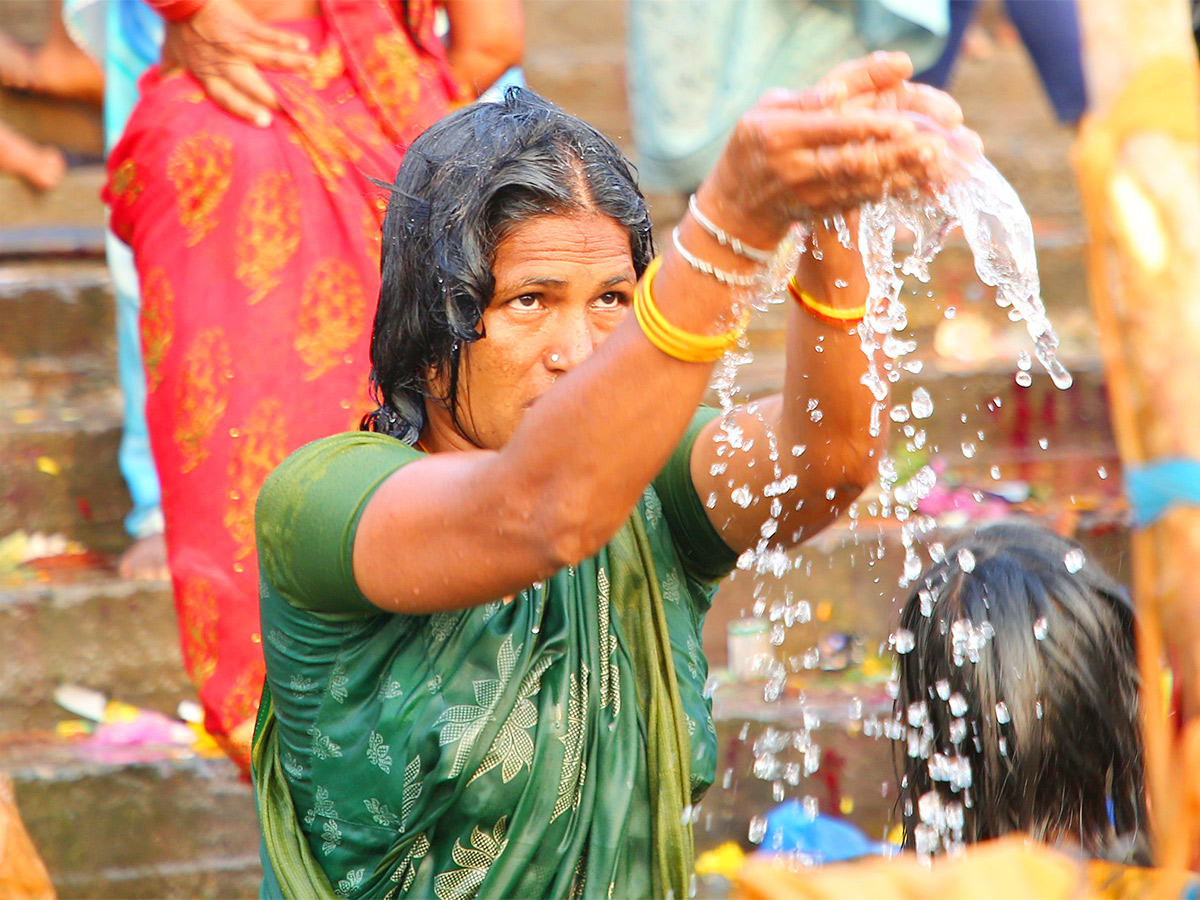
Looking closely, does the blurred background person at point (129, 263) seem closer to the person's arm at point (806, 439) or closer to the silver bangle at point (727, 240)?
the person's arm at point (806, 439)

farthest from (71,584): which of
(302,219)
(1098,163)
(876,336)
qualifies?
(1098,163)

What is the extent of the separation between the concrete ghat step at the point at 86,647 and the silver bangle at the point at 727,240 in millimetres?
2798

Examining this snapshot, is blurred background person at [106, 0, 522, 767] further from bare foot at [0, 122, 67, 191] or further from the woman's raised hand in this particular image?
bare foot at [0, 122, 67, 191]

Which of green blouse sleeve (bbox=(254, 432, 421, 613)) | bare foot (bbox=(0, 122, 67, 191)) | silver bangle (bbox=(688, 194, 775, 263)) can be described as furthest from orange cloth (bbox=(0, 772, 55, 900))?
bare foot (bbox=(0, 122, 67, 191))

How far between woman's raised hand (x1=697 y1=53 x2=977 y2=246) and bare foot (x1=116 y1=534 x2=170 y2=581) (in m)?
2.90

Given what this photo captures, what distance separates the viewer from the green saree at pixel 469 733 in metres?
1.77

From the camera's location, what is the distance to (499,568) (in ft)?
5.04

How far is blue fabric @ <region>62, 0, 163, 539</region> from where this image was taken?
4195 millimetres

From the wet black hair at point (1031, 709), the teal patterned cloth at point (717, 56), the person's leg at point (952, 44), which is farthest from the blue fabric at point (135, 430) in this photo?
the wet black hair at point (1031, 709)

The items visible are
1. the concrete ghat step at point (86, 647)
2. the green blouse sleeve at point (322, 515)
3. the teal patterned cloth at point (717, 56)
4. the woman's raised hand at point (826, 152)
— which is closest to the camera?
the woman's raised hand at point (826, 152)

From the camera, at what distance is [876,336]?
187cm

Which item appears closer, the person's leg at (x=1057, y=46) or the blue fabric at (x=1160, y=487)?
the blue fabric at (x=1160, y=487)

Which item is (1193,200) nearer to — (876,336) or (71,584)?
(876,336)

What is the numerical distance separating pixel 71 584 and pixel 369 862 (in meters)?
A: 2.37
